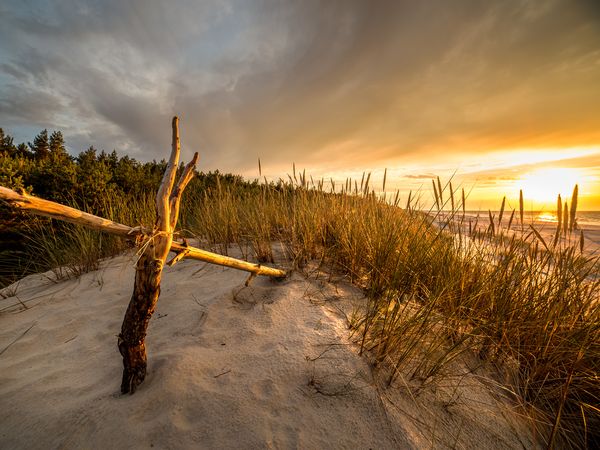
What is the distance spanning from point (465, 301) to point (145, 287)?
233 centimetres

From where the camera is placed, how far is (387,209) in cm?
342

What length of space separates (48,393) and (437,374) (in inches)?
95.4

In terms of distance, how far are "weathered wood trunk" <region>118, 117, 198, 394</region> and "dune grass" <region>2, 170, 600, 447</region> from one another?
0.85m

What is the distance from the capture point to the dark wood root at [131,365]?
1550 millimetres

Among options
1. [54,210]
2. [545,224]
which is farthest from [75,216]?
[545,224]

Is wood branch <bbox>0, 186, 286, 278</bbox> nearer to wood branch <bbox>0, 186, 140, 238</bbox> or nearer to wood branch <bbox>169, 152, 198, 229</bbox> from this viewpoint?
wood branch <bbox>0, 186, 140, 238</bbox>

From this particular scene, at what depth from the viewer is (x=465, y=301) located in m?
2.18

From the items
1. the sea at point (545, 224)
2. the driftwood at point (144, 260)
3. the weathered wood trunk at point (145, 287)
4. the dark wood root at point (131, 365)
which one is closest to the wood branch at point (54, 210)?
the driftwood at point (144, 260)

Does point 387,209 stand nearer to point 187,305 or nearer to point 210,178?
point 187,305

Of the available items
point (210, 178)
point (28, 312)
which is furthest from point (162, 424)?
point (210, 178)

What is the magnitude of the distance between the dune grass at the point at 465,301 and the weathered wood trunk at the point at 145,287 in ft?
2.78

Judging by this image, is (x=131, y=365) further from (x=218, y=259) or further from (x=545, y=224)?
(x=545, y=224)

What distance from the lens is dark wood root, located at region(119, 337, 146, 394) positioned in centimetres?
155

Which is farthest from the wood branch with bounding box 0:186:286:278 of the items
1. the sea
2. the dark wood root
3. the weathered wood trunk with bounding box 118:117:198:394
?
the sea
